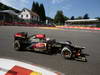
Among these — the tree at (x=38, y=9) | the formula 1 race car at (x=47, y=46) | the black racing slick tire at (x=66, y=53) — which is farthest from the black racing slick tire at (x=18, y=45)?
the tree at (x=38, y=9)

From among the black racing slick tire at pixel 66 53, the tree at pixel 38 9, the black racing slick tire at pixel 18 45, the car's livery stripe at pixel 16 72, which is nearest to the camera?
the car's livery stripe at pixel 16 72

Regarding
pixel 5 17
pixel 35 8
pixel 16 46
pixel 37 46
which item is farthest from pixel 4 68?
pixel 35 8

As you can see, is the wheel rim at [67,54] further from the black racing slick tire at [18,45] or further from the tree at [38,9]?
the tree at [38,9]

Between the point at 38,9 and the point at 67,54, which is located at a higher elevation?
the point at 38,9

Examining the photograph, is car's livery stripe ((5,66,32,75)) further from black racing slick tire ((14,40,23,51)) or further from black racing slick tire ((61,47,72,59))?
black racing slick tire ((14,40,23,51))

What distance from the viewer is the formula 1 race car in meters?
4.19

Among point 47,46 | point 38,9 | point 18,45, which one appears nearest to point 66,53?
point 47,46

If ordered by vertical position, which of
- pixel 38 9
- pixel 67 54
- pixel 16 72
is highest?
pixel 38 9

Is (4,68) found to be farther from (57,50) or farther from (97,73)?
(57,50)

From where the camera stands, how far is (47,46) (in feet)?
15.3

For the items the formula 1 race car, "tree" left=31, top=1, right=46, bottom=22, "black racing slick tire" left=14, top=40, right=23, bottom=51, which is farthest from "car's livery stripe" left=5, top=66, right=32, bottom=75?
"tree" left=31, top=1, right=46, bottom=22

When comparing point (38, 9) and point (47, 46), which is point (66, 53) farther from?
point (38, 9)

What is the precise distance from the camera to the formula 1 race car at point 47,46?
4193 millimetres

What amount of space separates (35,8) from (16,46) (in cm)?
7579
